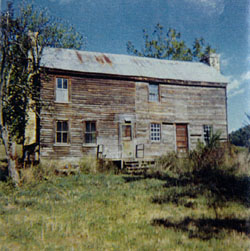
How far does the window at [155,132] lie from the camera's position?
739 inches

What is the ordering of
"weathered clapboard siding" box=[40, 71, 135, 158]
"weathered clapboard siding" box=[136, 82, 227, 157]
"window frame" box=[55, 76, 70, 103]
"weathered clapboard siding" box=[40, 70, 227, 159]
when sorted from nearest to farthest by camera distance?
"weathered clapboard siding" box=[40, 71, 135, 158] → "weathered clapboard siding" box=[40, 70, 227, 159] → "window frame" box=[55, 76, 70, 103] → "weathered clapboard siding" box=[136, 82, 227, 157]

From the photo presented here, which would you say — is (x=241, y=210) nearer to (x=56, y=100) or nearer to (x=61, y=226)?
(x=61, y=226)

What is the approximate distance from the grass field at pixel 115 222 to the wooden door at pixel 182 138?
9782 mm

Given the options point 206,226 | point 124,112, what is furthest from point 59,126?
point 206,226

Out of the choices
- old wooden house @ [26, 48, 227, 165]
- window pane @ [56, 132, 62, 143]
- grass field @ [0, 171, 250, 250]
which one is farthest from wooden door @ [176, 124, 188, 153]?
grass field @ [0, 171, 250, 250]

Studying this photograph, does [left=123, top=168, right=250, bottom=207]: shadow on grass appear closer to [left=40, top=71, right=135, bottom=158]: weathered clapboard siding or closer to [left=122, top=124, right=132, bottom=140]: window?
[left=122, top=124, right=132, bottom=140]: window

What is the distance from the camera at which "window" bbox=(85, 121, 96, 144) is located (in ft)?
55.9

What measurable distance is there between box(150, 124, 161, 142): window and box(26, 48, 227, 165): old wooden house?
0.24ft

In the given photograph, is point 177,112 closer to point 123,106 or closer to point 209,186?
point 123,106

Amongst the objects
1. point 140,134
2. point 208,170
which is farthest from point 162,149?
point 208,170

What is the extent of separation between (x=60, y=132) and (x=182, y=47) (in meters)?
23.7

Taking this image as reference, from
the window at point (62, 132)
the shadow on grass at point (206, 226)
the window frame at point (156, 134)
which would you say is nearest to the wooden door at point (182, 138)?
the window frame at point (156, 134)

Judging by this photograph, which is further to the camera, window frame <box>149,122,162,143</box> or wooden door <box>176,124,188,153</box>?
wooden door <box>176,124,188,153</box>

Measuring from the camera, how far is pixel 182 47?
34219mm
